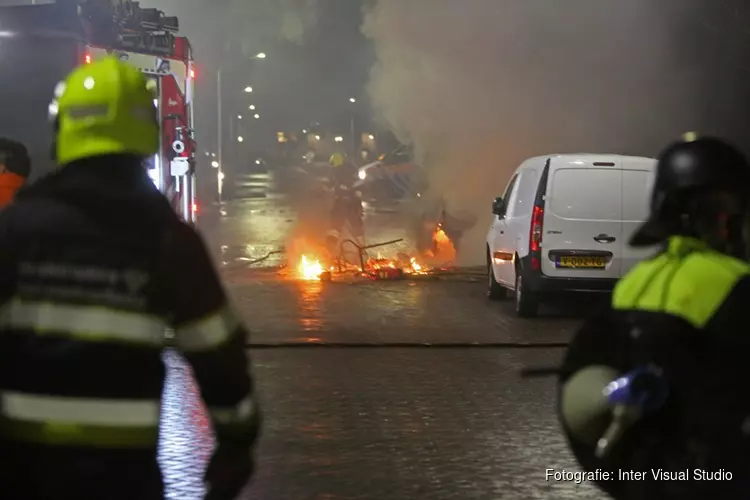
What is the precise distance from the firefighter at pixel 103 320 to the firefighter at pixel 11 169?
15.1 ft

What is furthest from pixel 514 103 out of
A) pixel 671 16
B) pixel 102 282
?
pixel 102 282

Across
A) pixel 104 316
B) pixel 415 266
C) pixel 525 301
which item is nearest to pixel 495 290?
pixel 525 301

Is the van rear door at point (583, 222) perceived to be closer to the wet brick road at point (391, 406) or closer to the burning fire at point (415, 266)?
the wet brick road at point (391, 406)

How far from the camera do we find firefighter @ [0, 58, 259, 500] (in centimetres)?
234

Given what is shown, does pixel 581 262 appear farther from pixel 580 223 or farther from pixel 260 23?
pixel 260 23

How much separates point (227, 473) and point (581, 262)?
31.2ft

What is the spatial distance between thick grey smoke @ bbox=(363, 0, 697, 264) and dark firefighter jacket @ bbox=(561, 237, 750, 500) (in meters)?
19.3

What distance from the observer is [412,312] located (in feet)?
41.1

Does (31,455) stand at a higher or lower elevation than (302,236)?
higher

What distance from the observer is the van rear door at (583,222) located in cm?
1158

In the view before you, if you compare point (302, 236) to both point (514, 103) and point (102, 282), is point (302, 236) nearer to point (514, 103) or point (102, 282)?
point (514, 103)

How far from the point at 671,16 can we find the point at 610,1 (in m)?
1.36

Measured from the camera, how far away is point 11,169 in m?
6.96

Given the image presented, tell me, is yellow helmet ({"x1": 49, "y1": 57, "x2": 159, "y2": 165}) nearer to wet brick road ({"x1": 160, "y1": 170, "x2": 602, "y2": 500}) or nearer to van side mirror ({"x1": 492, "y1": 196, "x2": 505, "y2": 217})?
wet brick road ({"x1": 160, "y1": 170, "x2": 602, "y2": 500})
